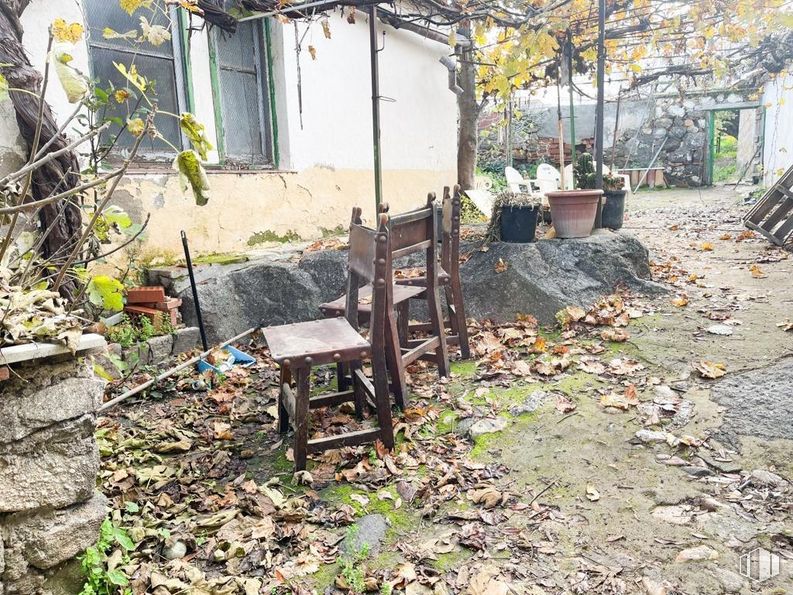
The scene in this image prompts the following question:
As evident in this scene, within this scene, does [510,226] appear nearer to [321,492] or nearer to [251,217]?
[251,217]

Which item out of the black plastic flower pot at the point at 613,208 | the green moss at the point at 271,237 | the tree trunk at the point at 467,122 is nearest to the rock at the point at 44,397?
the green moss at the point at 271,237

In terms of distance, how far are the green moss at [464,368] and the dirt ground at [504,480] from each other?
2 cm

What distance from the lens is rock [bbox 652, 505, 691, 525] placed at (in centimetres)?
233

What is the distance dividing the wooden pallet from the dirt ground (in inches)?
146

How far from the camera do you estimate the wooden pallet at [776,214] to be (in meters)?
7.30

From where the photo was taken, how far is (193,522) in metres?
2.44

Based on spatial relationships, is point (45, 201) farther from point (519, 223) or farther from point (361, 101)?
point (361, 101)

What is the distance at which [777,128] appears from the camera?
14406mm

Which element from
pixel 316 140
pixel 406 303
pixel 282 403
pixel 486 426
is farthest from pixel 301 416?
pixel 316 140

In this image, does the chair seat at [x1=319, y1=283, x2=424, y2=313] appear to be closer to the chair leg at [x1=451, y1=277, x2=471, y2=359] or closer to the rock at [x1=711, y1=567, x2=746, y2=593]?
the chair leg at [x1=451, y1=277, x2=471, y2=359]

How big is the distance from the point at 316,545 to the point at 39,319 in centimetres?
134

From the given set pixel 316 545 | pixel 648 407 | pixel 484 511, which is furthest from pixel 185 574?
pixel 648 407

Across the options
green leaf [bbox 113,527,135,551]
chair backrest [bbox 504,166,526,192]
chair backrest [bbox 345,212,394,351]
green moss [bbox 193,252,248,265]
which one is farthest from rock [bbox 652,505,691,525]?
chair backrest [bbox 504,166,526,192]

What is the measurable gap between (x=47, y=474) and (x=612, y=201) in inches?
241
